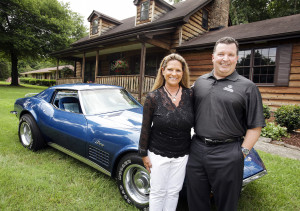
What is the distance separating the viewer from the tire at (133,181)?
2201 millimetres

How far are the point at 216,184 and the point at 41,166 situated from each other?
2930 millimetres

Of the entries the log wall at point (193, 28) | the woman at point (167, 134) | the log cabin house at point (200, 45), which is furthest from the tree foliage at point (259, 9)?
the woman at point (167, 134)

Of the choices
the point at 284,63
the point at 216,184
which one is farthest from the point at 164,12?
the point at 216,184

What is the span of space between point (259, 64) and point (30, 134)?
8.56 metres

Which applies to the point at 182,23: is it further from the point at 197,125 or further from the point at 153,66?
the point at 197,125

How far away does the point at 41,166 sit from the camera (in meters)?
3.25

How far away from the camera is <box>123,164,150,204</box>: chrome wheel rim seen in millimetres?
2213

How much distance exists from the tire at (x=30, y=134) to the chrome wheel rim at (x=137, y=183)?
2.32m

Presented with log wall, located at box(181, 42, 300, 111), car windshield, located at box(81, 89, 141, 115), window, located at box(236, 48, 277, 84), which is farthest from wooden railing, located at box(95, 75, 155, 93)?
car windshield, located at box(81, 89, 141, 115)

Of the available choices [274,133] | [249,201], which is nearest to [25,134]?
[249,201]

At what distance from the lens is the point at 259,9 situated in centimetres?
2250

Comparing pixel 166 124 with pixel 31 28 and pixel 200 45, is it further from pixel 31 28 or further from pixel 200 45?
pixel 31 28

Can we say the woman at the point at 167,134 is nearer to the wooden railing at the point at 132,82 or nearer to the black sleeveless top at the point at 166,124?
the black sleeveless top at the point at 166,124

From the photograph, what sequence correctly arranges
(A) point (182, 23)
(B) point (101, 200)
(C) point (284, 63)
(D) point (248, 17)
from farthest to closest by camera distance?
(D) point (248, 17) < (A) point (182, 23) < (C) point (284, 63) < (B) point (101, 200)
